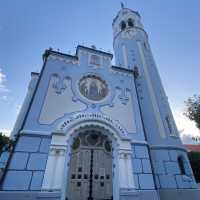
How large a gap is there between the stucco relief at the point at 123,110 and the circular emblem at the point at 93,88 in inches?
40.5

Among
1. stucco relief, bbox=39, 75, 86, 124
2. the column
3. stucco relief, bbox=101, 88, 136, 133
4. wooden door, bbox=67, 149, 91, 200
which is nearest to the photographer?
the column

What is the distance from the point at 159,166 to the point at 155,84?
7.20 meters

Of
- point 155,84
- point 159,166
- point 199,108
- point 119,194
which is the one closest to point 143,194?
point 119,194

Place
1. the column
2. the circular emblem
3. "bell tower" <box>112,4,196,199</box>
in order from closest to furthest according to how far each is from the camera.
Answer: the column → "bell tower" <box>112,4,196,199</box> → the circular emblem

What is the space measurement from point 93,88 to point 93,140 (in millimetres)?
4093

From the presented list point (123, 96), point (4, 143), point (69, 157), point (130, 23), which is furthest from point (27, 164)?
point (130, 23)

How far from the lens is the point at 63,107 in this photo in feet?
34.5

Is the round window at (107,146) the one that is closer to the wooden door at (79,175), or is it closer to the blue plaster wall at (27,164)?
the wooden door at (79,175)

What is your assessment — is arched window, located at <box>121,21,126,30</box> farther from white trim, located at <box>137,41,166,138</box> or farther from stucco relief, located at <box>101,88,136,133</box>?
stucco relief, located at <box>101,88,136,133</box>

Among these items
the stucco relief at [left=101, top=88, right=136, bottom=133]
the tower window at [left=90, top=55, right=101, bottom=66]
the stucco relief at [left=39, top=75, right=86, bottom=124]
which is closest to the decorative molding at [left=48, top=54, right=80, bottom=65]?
the tower window at [left=90, top=55, right=101, bottom=66]

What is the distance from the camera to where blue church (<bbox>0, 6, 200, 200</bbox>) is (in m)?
8.28

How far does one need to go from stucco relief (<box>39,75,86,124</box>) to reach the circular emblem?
1.03 meters

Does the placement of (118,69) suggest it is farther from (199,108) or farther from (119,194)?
(119,194)

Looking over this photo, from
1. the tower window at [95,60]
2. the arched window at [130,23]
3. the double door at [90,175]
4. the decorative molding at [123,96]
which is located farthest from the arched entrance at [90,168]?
the arched window at [130,23]
